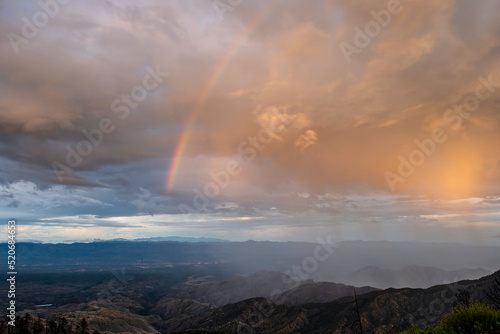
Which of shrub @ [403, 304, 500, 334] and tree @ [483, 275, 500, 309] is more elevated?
shrub @ [403, 304, 500, 334]

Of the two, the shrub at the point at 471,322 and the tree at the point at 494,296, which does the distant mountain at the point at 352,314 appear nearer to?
the tree at the point at 494,296

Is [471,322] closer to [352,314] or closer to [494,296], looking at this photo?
[494,296]

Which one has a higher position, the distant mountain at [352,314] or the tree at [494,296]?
the tree at [494,296]

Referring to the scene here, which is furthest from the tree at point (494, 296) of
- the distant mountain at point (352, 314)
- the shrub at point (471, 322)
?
the shrub at point (471, 322)

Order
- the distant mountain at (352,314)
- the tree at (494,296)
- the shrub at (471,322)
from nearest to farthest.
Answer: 1. the shrub at (471,322)
2. the tree at (494,296)
3. the distant mountain at (352,314)

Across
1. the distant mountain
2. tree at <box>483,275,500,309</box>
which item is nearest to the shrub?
tree at <box>483,275,500,309</box>

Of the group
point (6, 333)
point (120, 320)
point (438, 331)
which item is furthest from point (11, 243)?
point (120, 320)

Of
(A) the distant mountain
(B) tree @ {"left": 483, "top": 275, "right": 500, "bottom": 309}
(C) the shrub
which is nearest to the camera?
(C) the shrub

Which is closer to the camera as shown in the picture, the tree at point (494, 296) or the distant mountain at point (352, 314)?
the tree at point (494, 296)

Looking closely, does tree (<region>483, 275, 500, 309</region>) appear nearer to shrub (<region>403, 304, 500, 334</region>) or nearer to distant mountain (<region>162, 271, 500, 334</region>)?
distant mountain (<region>162, 271, 500, 334</region>)

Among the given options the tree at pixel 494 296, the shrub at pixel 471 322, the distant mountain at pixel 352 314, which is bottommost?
the distant mountain at pixel 352 314

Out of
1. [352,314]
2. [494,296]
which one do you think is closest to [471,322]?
[494,296]
